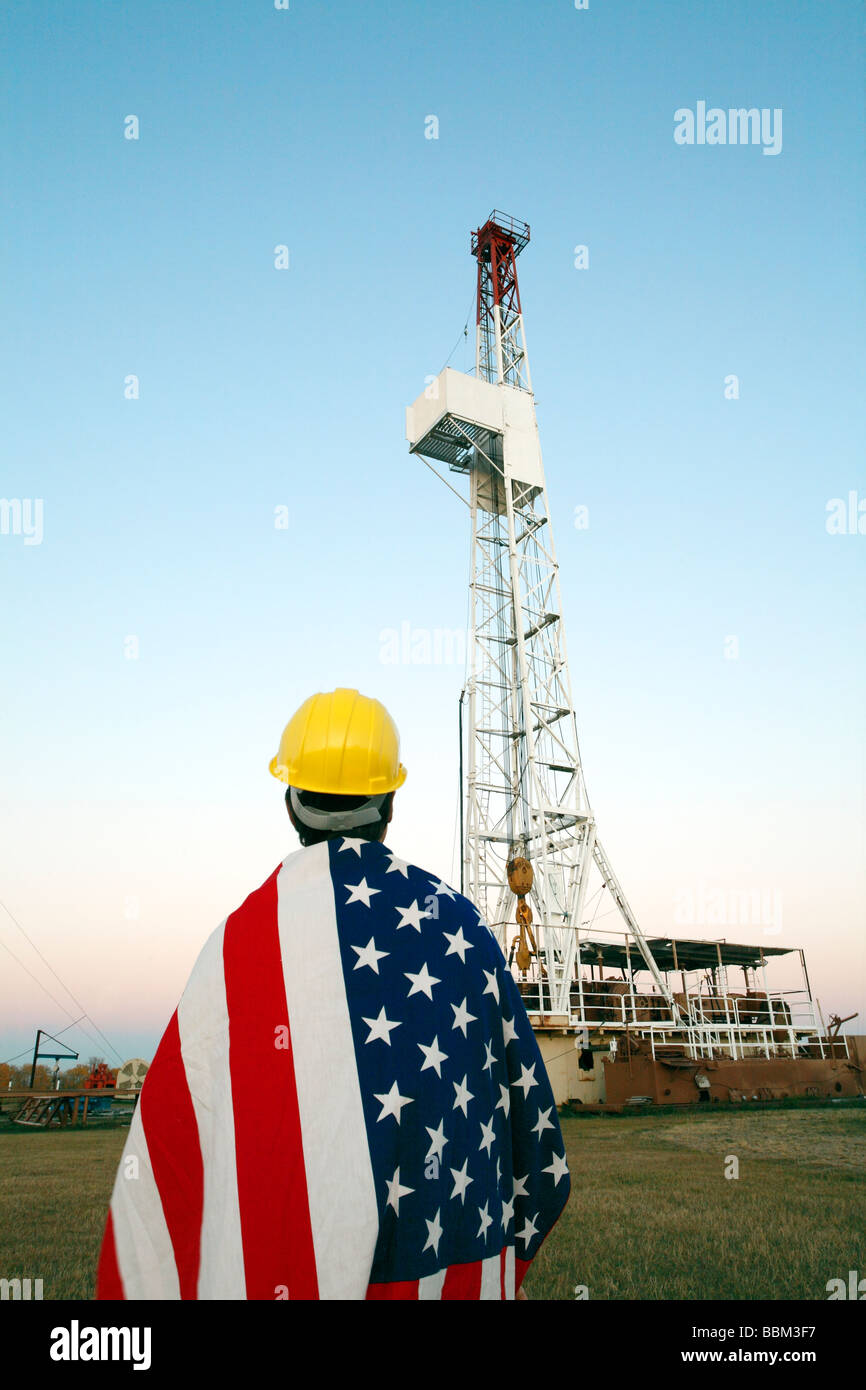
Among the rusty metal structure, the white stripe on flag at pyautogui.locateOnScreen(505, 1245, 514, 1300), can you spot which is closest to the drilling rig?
the rusty metal structure

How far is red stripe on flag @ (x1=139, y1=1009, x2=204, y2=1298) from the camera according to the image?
2.12 m

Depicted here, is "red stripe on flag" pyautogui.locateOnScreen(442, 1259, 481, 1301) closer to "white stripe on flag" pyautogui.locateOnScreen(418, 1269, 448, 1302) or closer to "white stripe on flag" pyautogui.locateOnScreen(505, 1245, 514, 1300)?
Answer: "white stripe on flag" pyautogui.locateOnScreen(418, 1269, 448, 1302)

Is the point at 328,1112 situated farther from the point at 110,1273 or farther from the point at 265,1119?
the point at 110,1273

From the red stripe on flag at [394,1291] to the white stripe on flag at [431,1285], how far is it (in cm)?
2

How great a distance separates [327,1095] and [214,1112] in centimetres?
30

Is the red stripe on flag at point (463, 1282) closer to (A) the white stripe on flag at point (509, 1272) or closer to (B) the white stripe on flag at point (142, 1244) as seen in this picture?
(A) the white stripe on flag at point (509, 1272)

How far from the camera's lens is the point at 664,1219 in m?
7.52

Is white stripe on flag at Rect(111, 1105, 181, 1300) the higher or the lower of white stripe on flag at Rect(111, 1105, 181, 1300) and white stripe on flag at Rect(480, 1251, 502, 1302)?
the higher

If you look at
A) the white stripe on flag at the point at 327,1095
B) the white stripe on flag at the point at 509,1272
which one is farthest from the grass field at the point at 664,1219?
the white stripe on flag at the point at 327,1095

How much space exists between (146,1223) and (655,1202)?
26.1 feet

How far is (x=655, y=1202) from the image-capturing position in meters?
8.38

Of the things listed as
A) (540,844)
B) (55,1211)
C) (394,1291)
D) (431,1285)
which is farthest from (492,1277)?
(540,844)
